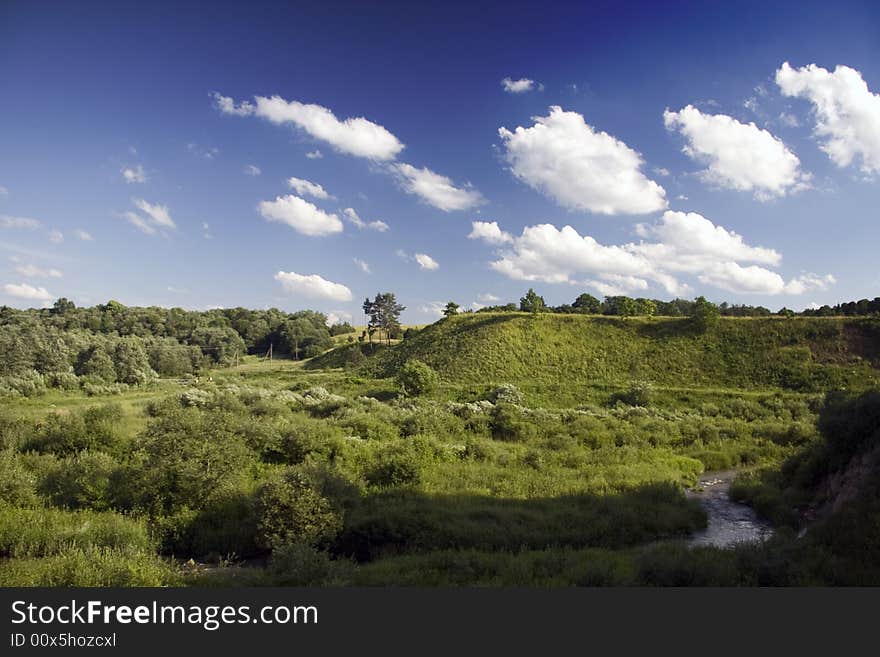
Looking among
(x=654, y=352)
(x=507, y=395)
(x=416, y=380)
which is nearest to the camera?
→ (x=507, y=395)

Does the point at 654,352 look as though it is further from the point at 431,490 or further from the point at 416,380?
the point at 431,490

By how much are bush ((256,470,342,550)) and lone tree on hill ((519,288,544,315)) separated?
62.5 metres

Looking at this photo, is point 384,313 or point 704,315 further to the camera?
point 384,313

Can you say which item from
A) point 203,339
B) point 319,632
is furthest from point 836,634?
point 203,339

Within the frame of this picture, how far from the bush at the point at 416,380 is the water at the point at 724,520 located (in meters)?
29.1

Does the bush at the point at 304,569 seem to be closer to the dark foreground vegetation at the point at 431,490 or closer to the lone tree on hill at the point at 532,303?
the dark foreground vegetation at the point at 431,490

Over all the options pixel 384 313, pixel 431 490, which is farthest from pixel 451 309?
pixel 431 490

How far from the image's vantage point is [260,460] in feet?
64.2

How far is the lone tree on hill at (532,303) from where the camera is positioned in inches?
2830

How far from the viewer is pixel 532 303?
238 feet

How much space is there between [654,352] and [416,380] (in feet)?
107

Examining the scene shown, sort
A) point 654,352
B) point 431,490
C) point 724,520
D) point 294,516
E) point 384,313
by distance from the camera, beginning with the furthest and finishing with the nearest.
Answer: point 384,313 → point 654,352 → point 431,490 → point 724,520 → point 294,516

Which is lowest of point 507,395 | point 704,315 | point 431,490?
point 431,490

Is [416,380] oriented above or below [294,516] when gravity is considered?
above
